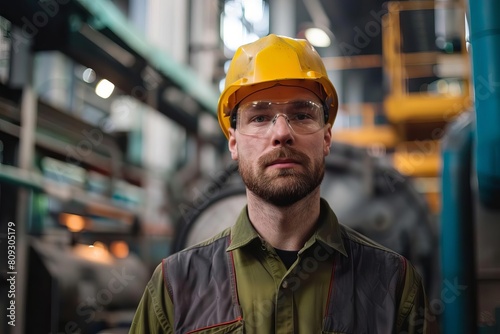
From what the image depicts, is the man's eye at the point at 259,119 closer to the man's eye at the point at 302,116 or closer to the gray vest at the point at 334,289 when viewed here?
the man's eye at the point at 302,116

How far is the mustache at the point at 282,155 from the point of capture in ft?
5.31

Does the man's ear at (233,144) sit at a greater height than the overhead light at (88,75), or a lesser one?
lesser

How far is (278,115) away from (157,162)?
395 centimetres

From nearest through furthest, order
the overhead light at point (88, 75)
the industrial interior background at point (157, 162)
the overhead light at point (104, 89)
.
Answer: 1. the industrial interior background at point (157, 162)
2. the overhead light at point (88, 75)
3. the overhead light at point (104, 89)

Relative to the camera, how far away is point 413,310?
1.59m

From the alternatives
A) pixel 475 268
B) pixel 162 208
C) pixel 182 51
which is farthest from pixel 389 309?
pixel 182 51

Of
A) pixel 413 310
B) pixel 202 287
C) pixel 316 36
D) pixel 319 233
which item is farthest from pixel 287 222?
pixel 316 36

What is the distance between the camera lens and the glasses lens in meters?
1.67

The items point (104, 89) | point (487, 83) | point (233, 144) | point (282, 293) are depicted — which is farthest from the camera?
point (104, 89)

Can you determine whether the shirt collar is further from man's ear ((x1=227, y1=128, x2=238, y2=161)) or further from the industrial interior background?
the industrial interior background

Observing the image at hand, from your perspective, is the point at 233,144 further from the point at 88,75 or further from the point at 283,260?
the point at 88,75

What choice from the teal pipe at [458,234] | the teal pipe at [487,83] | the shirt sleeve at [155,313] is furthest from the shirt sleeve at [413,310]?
the teal pipe at [458,234]

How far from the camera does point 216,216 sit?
324 cm

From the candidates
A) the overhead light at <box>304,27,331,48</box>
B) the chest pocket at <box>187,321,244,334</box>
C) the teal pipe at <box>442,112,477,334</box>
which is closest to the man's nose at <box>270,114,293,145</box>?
the chest pocket at <box>187,321,244,334</box>
